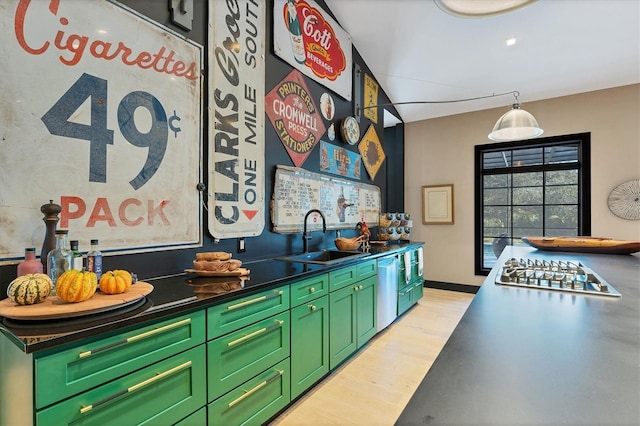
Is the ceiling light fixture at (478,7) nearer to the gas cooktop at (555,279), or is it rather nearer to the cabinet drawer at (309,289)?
the gas cooktop at (555,279)

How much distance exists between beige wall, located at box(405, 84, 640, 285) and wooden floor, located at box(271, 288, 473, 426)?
167 cm

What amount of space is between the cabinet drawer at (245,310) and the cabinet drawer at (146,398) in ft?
0.36

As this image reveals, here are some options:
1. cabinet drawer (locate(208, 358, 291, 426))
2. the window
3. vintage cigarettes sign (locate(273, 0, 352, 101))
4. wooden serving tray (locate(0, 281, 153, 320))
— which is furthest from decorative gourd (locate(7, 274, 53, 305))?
the window

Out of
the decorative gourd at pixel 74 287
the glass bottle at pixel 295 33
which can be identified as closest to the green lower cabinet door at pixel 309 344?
the decorative gourd at pixel 74 287

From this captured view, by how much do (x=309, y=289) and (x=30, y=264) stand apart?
1.37 m

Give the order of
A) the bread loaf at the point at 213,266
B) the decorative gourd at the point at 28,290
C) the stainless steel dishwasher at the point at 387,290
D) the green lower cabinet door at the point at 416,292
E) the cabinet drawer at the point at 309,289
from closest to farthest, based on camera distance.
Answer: the decorative gourd at the point at 28,290 < the bread loaf at the point at 213,266 < the cabinet drawer at the point at 309,289 < the stainless steel dishwasher at the point at 387,290 < the green lower cabinet door at the point at 416,292

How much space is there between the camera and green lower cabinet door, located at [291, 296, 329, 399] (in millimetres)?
1885

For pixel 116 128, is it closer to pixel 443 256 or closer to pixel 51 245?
pixel 51 245

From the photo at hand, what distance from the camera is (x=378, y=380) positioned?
2309 mm

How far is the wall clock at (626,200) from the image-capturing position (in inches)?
148

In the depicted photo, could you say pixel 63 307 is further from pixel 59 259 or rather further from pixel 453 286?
pixel 453 286

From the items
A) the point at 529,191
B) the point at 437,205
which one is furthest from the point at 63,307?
the point at 529,191

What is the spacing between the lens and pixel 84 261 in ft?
4.53

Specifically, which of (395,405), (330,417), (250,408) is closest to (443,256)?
(395,405)
